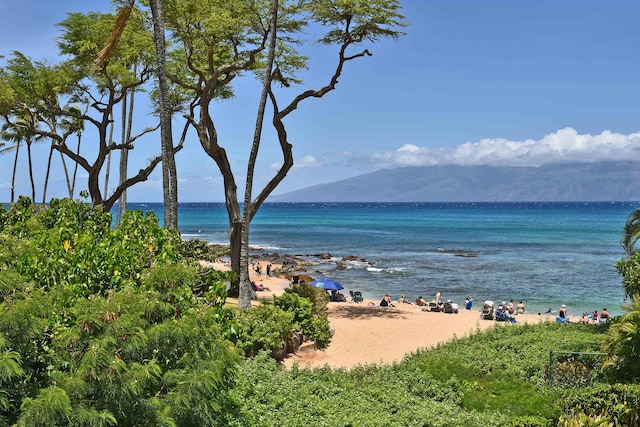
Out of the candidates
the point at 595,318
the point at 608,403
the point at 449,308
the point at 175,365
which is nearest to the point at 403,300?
the point at 449,308

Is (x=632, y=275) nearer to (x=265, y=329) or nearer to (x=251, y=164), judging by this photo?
(x=265, y=329)

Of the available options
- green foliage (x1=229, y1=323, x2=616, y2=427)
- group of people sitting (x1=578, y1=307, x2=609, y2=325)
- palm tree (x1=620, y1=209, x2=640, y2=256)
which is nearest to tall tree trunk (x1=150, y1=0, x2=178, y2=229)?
green foliage (x1=229, y1=323, x2=616, y2=427)

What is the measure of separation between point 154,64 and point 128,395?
901 inches

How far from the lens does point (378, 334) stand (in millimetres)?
19469

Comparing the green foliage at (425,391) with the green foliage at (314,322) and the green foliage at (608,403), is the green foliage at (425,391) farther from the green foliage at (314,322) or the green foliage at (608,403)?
the green foliage at (314,322)

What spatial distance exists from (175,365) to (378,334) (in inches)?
561

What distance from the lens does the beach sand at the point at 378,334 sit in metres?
16.1

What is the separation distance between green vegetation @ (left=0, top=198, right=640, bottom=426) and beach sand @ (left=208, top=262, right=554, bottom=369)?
8.91 feet

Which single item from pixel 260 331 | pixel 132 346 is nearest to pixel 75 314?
pixel 132 346

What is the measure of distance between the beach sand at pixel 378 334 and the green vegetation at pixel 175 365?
8.91ft

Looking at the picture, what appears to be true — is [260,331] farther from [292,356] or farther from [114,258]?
[114,258]

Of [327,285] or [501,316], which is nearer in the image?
[501,316]

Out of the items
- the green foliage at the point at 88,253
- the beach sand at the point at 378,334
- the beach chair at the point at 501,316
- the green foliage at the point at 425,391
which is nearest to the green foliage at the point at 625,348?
the green foliage at the point at 425,391

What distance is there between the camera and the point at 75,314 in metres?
5.46
